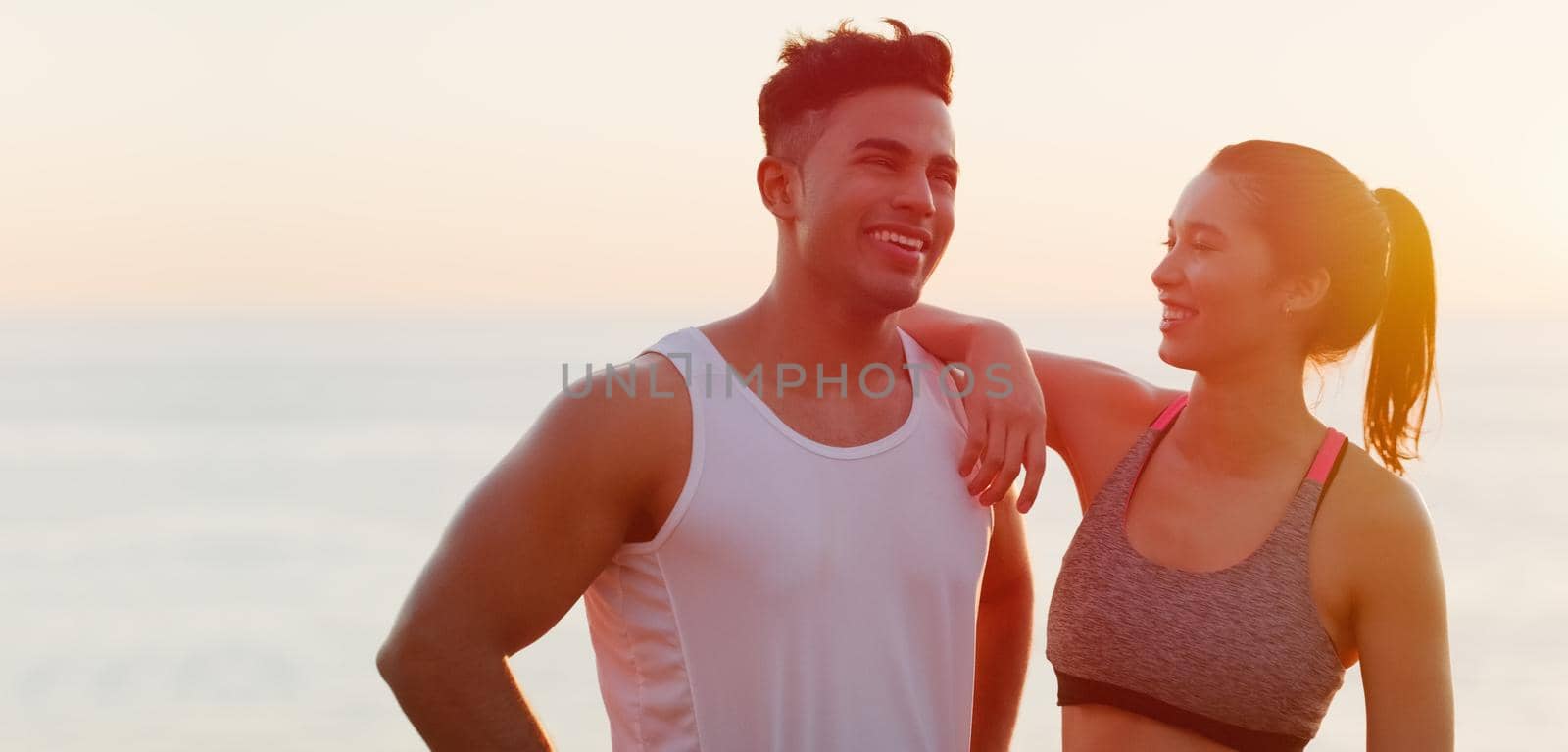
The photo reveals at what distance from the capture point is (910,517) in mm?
2725

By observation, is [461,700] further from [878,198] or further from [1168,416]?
[1168,416]

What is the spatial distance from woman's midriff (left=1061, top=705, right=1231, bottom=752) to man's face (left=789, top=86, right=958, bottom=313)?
91cm

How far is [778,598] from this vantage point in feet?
8.50

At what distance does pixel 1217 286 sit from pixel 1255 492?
1.36 feet

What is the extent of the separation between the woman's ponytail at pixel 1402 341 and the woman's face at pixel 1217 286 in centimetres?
25

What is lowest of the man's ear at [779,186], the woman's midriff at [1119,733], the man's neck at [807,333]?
the woman's midriff at [1119,733]

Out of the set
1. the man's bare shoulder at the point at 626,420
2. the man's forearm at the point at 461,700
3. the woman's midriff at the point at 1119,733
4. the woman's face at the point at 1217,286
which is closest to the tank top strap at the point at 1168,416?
the woman's face at the point at 1217,286

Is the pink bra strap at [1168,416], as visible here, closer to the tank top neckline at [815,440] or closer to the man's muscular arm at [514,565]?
the tank top neckline at [815,440]

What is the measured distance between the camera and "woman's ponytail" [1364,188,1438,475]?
3.04 metres

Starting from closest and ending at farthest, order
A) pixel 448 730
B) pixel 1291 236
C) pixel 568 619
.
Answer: pixel 448 730 → pixel 1291 236 → pixel 568 619

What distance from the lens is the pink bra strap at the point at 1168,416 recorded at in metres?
3.14

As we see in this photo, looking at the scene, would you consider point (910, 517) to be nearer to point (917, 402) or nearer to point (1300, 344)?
point (917, 402)

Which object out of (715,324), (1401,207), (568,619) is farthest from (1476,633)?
(715,324)

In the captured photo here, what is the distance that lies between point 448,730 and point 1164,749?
4.39 ft
